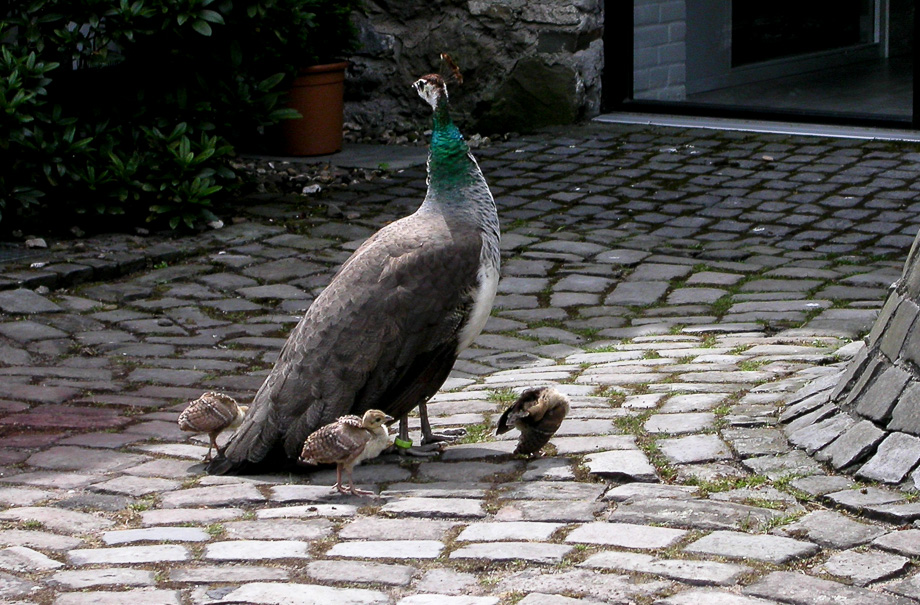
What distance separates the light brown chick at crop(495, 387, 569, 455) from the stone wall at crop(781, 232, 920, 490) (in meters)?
0.84

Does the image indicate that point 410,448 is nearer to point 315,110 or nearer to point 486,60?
point 315,110

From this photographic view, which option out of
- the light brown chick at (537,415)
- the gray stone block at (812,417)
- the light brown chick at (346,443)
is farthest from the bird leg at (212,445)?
the gray stone block at (812,417)

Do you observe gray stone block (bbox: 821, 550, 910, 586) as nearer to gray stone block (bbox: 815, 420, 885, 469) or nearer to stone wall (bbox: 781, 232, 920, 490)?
stone wall (bbox: 781, 232, 920, 490)

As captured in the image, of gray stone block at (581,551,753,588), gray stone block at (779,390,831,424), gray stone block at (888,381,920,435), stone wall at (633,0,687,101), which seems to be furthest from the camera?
stone wall at (633,0,687,101)

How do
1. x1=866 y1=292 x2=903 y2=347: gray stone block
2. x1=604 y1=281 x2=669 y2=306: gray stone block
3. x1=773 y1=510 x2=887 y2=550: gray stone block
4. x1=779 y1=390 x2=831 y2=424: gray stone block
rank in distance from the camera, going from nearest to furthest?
x1=773 y1=510 x2=887 y2=550: gray stone block → x1=866 y1=292 x2=903 y2=347: gray stone block → x1=779 y1=390 x2=831 y2=424: gray stone block → x1=604 y1=281 x2=669 y2=306: gray stone block

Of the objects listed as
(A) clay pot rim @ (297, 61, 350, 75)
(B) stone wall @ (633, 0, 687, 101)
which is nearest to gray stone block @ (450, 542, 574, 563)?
(A) clay pot rim @ (297, 61, 350, 75)

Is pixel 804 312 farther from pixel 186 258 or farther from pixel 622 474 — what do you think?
pixel 186 258

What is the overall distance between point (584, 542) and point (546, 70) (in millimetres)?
8036

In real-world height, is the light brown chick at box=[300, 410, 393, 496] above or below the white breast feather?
below

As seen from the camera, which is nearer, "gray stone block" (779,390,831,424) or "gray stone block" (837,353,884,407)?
"gray stone block" (837,353,884,407)

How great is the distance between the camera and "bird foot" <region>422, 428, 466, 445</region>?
16.3 feet

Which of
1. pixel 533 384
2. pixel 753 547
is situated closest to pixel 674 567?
pixel 753 547

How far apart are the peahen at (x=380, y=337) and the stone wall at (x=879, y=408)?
1283 millimetres

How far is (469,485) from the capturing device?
4.46 meters
